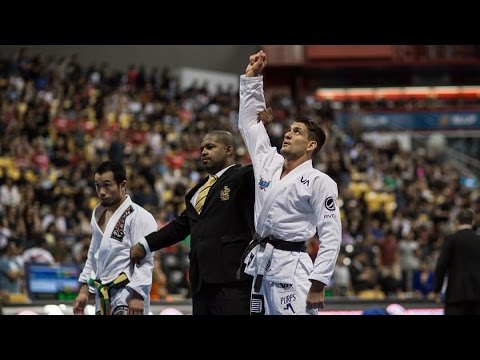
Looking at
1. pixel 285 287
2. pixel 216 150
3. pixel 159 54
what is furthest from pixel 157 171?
pixel 285 287

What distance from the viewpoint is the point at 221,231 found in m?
6.48

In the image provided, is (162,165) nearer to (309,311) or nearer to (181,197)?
(181,197)

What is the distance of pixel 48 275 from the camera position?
13641mm

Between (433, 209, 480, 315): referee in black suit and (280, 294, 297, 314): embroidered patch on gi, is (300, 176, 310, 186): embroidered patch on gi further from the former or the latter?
(433, 209, 480, 315): referee in black suit

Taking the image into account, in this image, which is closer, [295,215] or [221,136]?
[295,215]

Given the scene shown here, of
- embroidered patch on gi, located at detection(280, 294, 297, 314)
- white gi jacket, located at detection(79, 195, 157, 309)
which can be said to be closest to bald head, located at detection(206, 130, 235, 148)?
white gi jacket, located at detection(79, 195, 157, 309)

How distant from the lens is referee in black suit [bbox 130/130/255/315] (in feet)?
21.0

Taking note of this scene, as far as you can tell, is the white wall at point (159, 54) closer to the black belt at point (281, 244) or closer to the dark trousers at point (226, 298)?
the dark trousers at point (226, 298)

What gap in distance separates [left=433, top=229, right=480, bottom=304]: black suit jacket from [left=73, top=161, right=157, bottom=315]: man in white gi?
11.3 feet

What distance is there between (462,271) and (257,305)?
3446 mm

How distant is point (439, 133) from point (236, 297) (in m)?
27.1

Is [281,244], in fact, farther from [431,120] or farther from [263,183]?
[431,120]
